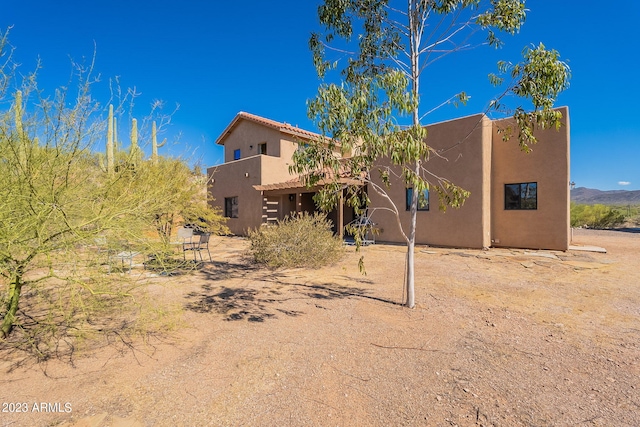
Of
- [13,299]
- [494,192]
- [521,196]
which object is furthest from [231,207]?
[13,299]

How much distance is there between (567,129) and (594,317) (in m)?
8.93

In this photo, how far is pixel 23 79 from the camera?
11.8 feet

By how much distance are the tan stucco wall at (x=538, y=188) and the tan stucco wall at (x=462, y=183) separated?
2.04 ft

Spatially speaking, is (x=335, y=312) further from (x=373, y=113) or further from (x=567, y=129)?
(x=567, y=129)

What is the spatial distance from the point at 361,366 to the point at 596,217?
100ft

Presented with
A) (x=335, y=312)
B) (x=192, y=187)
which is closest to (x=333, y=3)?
(x=335, y=312)

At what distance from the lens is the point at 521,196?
12359mm

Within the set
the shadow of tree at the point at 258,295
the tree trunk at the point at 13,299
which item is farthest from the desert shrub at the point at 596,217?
the tree trunk at the point at 13,299

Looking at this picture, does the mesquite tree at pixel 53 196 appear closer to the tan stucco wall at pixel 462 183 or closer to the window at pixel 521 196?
the tan stucco wall at pixel 462 183

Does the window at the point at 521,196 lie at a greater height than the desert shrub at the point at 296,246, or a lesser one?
greater

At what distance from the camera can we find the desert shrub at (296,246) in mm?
9195

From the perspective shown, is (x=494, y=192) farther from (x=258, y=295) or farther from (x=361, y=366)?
(x=361, y=366)

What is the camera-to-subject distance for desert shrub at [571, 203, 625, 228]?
24.9m

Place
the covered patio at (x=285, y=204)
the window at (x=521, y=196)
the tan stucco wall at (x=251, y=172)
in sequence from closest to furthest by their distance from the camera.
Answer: the window at (x=521, y=196) → the covered patio at (x=285, y=204) → the tan stucco wall at (x=251, y=172)
